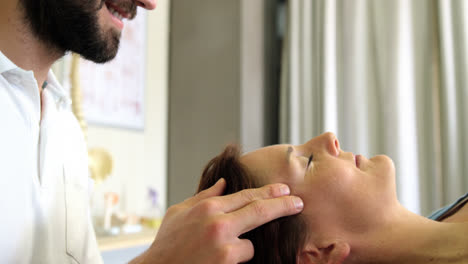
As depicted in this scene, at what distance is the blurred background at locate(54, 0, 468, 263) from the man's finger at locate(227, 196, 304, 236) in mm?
1096

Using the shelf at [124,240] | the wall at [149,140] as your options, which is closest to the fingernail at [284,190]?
the shelf at [124,240]

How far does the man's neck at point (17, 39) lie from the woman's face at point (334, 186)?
2.55ft

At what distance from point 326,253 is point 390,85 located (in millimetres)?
1356

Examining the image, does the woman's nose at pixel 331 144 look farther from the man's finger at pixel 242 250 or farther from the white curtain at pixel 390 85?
the white curtain at pixel 390 85

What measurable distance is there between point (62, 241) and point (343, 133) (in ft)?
5.46

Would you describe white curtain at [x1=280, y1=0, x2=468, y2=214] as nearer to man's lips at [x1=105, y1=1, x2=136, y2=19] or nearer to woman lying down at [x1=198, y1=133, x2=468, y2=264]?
woman lying down at [x1=198, y1=133, x2=468, y2=264]

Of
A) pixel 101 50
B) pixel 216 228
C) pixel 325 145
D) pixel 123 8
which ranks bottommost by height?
pixel 216 228

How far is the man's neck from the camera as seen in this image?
42.9 inches

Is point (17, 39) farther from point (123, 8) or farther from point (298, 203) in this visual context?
point (298, 203)

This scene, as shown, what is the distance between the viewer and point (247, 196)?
85 cm

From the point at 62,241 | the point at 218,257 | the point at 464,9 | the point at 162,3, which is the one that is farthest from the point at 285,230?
the point at 162,3

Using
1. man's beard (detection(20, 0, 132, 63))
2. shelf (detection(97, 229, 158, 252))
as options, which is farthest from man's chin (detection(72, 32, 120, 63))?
shelf (detection(97, 229, 158, 252))

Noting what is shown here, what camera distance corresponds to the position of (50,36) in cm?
113

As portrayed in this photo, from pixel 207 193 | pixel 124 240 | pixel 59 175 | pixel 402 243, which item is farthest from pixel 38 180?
pixel 402 243
